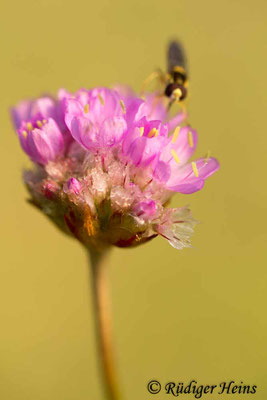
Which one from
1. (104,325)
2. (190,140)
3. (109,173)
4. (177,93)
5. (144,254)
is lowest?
(104,325)

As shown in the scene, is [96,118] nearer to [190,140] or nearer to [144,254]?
[190,140]

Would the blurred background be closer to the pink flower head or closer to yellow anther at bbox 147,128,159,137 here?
the pink flower head

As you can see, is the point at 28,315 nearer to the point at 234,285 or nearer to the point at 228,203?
the point at 234,285

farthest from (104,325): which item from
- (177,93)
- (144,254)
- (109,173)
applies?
(144,254)

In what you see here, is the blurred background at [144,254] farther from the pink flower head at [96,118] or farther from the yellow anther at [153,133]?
the yellow anther at [153,133]

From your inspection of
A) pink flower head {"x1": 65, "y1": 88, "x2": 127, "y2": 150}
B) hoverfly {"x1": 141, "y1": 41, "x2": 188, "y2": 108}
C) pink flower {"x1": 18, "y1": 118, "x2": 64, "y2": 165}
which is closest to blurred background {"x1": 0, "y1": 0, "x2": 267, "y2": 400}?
pink flower {"x1": 18, "y1": 118, "x2": 64, "y2": 165}

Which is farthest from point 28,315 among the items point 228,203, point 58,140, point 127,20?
point 127,20

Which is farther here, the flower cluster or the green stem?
the green stem
